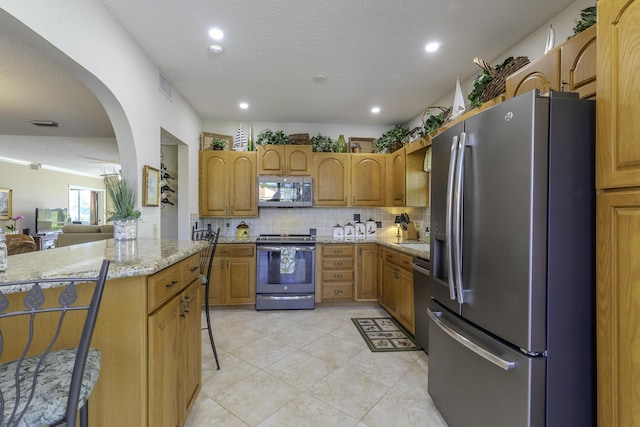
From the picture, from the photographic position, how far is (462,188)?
143 cm

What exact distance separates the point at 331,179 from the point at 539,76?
2.66 meters

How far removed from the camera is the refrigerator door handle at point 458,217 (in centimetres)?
140

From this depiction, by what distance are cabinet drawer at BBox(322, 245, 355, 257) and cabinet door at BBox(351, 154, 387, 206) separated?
0.67m

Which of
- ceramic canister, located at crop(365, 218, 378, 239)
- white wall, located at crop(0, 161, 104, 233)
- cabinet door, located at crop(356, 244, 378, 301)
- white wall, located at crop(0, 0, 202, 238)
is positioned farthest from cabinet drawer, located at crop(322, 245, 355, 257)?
white wall, located at crop(0, 161, 104, 233)

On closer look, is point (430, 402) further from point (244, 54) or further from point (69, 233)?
point (69, 233)

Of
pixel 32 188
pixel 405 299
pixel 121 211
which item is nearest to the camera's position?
pixel 121 211

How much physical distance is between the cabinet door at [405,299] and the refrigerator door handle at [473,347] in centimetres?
106

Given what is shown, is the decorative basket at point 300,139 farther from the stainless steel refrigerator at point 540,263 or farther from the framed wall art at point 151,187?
the stainless steel refrigerator at point 540,263

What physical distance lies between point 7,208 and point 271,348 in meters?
8.38

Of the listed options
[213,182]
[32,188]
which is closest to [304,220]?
[213,182]

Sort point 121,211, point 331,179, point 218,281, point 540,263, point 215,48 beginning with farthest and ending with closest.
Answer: point 331,179 < point 218,281 < point 215,48 < point 121,211 < point 540,263

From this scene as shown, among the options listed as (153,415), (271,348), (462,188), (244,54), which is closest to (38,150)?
(244,54)

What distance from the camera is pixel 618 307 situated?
977 mm

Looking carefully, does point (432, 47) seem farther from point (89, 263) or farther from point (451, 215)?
point (89, 263)
